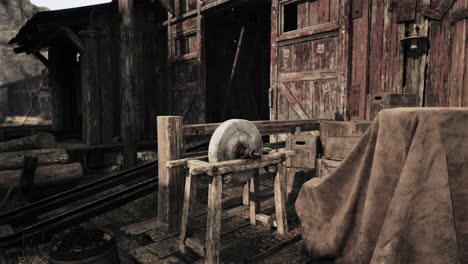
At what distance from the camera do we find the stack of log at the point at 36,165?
527 centimetres

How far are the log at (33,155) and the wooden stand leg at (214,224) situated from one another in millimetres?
4162

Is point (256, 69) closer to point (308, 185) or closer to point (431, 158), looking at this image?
point (308, 185)

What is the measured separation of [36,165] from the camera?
5.21m

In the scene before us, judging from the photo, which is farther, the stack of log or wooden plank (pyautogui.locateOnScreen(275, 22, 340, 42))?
wooden plank (pyautogui.locateOnScreen(275, 22, 340, 42))

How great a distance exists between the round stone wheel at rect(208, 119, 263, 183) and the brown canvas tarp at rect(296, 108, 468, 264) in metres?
1.52

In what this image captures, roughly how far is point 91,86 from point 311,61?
A: 5.65 meters

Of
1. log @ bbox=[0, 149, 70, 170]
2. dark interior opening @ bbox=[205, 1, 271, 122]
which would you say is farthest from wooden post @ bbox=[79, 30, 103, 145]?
dark interior opening @ bbox=[205, 1, 271, 122]

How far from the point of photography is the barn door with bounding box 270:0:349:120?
615cm

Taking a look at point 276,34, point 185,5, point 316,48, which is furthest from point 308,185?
point 185,5

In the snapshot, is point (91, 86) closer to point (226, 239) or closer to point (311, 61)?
point (311, 61)

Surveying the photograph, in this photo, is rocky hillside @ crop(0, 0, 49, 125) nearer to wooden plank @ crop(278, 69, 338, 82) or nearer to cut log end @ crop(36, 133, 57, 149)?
cut log end @ crop(36, 133, 57, 149)

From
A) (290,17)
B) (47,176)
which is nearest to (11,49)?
(290,17)

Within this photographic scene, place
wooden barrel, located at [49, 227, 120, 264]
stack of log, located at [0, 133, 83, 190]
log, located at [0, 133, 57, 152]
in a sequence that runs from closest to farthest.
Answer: wooden barrel, located at [49, 227, 120, 264] → stack of log, located at [0, 133, 83, 190] → log, located at [0, 133, 57, 152]

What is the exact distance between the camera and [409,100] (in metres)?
4.83
